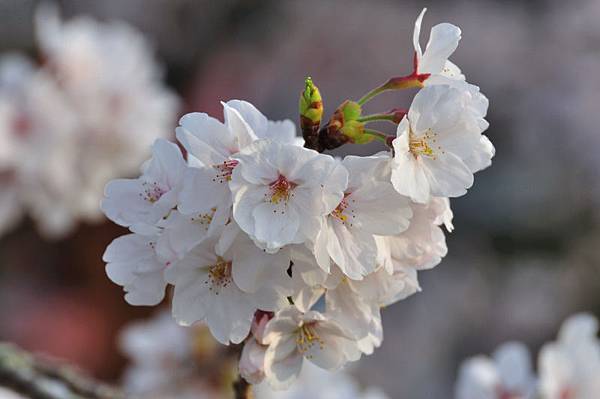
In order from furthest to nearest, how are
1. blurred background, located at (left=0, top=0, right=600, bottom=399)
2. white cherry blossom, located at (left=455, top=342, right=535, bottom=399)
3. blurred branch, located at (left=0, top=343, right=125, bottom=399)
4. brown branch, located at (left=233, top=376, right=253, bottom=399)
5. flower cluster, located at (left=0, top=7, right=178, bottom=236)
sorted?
blurred background, located at (left=0, top=0, right=600, bottom=399) → flower cluster, located at (left=0, top=7, right=178, bottom=236) → white cherry blossom, located at (left=455, top=342, right=535, bottom=399) → blurred branch, located at (left=0, top=343, right=125, bottom=399) → brown branch, located at (left=233, top=376, right=253, bottom=399)

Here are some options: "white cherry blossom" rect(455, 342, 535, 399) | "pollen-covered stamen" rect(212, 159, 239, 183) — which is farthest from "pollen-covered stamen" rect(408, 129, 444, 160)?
"white cherry blossom" rect(455, 342, 535, 399)

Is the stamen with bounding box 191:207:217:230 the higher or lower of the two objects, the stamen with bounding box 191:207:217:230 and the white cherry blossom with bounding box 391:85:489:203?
the lower

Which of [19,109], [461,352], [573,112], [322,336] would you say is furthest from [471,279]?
[322,336]

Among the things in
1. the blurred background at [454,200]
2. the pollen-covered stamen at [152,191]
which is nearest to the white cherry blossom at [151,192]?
the pollen-covered stamen at [152,191]

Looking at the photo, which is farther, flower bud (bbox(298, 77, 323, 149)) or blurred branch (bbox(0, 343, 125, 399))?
blurred branch (bbox(0, 343, 125, 399))

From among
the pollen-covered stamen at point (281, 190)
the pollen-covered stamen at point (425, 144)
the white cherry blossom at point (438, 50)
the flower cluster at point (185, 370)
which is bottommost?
the flower cluster at point (185, 370)

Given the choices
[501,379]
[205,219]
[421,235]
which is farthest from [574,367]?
[205,219]

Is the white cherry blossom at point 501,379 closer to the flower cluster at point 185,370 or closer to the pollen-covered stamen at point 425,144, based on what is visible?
the flower cluster at point 185,370

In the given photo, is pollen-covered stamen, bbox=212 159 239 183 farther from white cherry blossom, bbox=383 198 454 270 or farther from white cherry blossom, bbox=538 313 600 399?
white cherry blossom, bbox=538 313 600 399
